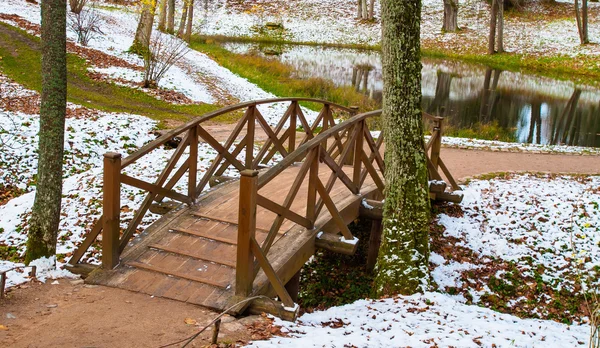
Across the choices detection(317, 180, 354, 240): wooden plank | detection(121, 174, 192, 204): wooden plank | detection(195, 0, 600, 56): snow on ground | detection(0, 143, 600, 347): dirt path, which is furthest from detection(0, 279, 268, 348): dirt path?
detection(195, 0, 600, 56): snow on ground

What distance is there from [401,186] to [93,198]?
5.03 m

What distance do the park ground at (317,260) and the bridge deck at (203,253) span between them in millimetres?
241

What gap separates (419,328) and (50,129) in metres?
4.47

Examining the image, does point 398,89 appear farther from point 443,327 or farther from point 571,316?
point 571,316

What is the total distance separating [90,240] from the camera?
19.4 feet

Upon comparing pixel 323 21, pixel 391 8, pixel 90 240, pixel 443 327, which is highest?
pixel 323 21

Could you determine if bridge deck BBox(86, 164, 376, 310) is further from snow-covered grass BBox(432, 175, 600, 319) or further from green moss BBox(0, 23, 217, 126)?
green moss BBox(0, 23, 217, 126)

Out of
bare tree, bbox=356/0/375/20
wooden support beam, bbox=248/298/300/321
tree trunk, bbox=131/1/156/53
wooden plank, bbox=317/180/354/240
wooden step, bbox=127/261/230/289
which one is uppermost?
bare tree, bbox=356/0/375/20

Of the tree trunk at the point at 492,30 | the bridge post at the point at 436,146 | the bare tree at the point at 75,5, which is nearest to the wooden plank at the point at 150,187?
the bridge post at the point at 436,146

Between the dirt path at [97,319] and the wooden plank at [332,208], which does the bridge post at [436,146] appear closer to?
the wooden plank at [332,208]

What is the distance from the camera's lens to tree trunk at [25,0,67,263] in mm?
6152

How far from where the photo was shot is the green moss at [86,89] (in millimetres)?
15309

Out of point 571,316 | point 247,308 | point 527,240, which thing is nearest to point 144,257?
point 247,308

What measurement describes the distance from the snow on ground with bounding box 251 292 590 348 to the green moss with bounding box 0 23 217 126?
1026 cm
